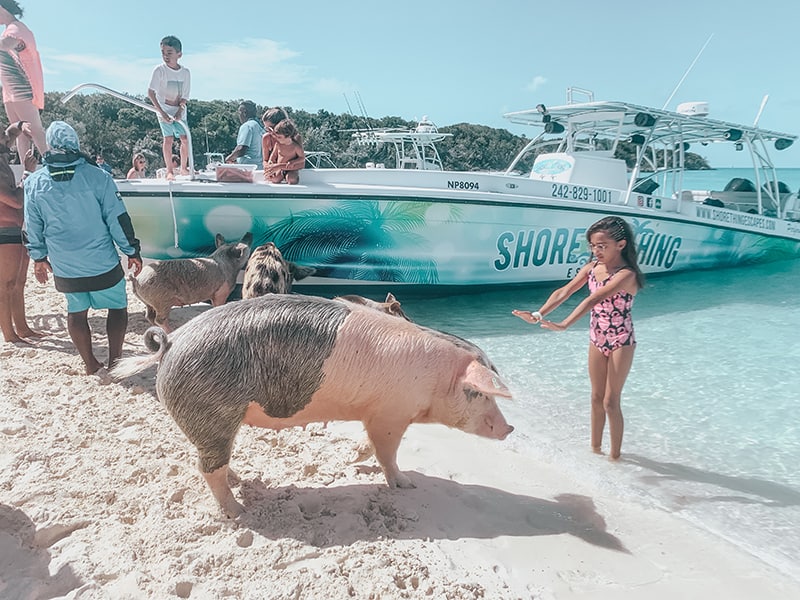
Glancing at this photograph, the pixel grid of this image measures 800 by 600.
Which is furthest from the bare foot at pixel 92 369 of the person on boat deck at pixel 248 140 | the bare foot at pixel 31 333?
the person on boat deck at pixel 248 140

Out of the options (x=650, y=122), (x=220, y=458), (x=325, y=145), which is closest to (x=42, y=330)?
(x=220, y=458)

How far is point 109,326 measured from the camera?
15.1ft

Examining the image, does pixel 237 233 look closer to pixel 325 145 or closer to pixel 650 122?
pixel 650 122

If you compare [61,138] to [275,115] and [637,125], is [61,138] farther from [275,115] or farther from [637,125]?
[637,125]

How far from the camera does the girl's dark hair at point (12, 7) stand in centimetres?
588

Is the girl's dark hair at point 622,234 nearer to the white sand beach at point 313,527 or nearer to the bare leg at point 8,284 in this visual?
the white sand beach at point 313,527

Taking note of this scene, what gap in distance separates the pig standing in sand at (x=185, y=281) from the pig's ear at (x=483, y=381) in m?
3.71

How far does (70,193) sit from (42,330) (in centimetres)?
242

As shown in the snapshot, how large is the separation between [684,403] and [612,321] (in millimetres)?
2293

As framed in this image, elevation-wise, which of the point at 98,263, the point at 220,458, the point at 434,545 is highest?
the point at 98,263

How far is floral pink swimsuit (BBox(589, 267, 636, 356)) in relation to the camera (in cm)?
353

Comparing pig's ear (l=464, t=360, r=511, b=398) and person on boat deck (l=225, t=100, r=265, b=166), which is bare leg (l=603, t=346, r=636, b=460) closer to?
pig's ear (l=464, t=360, r=511, b=398)

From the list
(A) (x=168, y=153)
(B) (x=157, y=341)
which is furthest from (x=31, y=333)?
(B) (x=157, y=341)

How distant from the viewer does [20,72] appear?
6125mm
